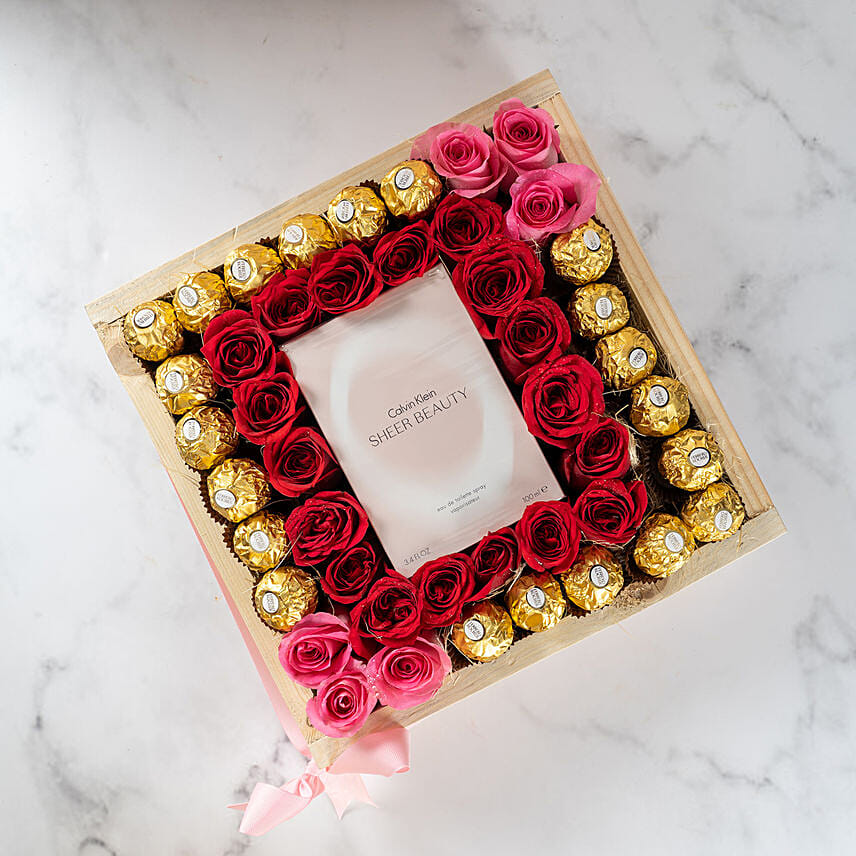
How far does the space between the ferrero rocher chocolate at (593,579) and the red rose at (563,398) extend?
0.42 ft

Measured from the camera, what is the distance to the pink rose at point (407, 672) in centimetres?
A: 72

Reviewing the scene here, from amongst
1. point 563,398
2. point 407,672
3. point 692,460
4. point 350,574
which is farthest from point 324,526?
point 692,460

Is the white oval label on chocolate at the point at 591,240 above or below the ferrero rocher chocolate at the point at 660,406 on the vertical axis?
above

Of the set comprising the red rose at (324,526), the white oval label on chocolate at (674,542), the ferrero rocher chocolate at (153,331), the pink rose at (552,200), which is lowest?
the white oval label on chocolate at (674,542)

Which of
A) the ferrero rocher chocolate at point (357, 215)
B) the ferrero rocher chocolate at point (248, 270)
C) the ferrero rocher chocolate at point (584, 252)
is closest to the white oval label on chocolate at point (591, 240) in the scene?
the ferrero rocher chocolate at point (584, 252)

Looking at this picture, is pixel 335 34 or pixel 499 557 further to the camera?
pixel 335 34

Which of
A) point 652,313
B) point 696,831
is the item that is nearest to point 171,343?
point 652,313

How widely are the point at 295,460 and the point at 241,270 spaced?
209 millimetres

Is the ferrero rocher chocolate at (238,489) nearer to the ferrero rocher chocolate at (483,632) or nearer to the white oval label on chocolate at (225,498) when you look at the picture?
the white oval label on chocolate at (225,498)

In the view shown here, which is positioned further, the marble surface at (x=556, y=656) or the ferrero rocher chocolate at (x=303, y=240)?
the marble surface at (x=556, y=656)

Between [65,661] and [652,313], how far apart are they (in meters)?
0.84

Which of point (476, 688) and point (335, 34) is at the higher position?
point (335, 34)

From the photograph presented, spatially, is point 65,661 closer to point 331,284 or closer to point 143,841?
point 143,841

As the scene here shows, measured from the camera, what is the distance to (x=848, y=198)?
981 millimetres
